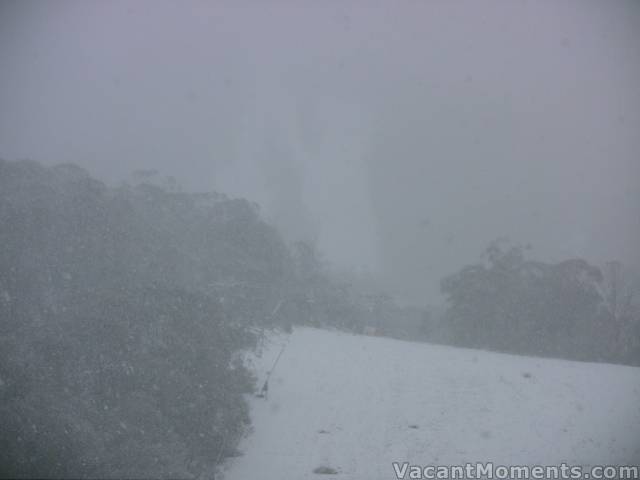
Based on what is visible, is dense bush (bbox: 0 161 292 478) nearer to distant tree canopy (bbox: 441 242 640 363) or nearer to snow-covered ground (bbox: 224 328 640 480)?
snow-covered ground (bbox: 224 328 640 480)

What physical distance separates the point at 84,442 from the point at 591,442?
11129 mm

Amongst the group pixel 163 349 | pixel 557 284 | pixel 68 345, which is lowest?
pixel 557 284

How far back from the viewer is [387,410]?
13398 mm

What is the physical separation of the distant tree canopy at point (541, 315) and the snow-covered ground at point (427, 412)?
163 inches

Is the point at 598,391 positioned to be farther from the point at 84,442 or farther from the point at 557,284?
the point at 84,442

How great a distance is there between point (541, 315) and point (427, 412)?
10.6 m

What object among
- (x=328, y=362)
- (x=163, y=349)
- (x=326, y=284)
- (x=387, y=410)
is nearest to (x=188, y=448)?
(x=163, y=349)

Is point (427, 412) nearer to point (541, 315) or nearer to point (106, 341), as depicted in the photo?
point (106, 341)

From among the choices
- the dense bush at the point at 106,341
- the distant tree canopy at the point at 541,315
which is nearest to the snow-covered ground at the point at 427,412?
the dense bush at the point at 106,341

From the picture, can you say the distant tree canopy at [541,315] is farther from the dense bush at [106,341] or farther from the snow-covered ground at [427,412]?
the dense bush at [106,341]

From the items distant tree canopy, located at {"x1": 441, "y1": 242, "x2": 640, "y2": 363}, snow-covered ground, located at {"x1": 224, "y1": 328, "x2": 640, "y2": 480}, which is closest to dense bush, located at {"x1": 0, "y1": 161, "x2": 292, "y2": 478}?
snow-covered ground, located at {"x1": 224, "y1": 328, "x2": 640, "y2": 480}

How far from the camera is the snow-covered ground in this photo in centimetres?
1095

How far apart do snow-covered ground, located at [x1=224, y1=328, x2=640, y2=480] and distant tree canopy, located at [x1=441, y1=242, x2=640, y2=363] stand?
163 inches

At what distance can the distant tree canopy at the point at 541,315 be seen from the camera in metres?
20.6
